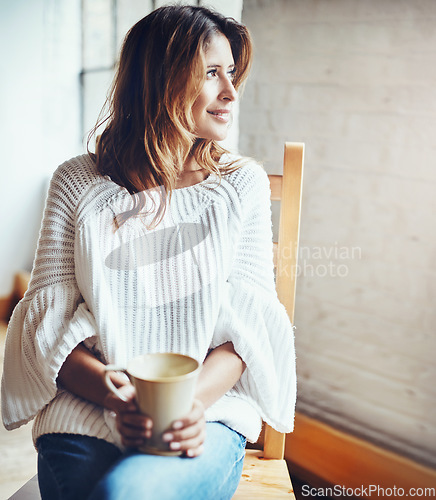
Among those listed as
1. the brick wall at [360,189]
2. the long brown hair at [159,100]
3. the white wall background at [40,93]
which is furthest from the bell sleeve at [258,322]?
the white wall background at [40,93]

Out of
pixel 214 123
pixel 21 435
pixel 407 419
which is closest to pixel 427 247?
pixel 407 419

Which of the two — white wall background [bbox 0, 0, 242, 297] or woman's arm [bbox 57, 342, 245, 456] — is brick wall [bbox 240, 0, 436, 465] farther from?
white wall background [bbox 0, 0, 242, 297]

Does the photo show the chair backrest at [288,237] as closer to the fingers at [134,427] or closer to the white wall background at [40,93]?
the fingers at [134,427]

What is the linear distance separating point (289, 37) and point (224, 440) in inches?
43.2

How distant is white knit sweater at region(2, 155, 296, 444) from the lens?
2.68ft

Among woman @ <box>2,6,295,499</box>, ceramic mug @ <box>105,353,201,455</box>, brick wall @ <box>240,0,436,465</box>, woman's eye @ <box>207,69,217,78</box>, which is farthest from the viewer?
brick wall @ <box>240,0,436,465</box>

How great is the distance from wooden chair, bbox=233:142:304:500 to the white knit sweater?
7 cm

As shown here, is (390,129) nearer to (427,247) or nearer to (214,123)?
(427,247)

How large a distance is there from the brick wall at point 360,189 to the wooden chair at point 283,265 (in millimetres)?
404

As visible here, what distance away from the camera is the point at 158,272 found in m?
0.87

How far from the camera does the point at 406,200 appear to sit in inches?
48.6

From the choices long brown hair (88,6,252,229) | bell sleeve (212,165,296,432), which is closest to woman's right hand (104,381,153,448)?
bell sleeve (212,165,296,432)

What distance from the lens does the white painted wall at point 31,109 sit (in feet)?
8.09

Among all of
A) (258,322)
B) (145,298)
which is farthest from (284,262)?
(145,298)
